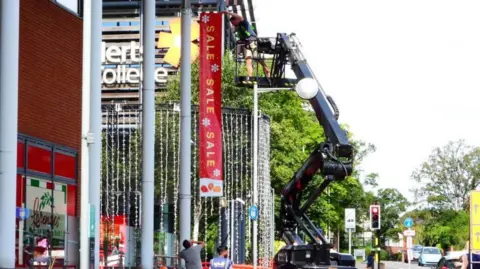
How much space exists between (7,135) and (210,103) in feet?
43.4

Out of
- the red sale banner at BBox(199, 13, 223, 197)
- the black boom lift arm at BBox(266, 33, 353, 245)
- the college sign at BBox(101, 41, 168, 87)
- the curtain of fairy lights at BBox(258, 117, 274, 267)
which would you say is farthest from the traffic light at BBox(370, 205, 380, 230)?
the college sign at BBox(101, 41, 168, 87)

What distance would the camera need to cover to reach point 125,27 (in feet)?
300

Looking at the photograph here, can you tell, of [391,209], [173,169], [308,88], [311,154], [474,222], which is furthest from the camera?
[391,209]

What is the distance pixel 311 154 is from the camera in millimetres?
27594

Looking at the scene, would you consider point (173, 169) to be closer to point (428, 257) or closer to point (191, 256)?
point (191, 256)

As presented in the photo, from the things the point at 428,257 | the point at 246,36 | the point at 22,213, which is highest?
the point at 246,36

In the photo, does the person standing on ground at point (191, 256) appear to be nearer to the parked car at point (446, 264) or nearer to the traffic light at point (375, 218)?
the parked car at point (446, 264)

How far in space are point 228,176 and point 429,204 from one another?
A: 80.8 m

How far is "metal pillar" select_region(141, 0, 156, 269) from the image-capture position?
24906 millimetres

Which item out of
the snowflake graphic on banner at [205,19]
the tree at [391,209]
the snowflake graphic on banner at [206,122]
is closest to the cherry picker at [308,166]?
the snowflake graphic on banner at [205,19]

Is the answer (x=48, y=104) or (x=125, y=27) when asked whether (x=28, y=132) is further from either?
(x=125, y=27)

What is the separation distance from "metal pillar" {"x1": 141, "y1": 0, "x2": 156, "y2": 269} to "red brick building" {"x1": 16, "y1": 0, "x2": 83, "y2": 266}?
5.39 feet

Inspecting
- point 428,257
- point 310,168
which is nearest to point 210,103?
point 310,168

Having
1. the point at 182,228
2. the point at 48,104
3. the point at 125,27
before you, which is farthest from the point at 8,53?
the point at 125,27
